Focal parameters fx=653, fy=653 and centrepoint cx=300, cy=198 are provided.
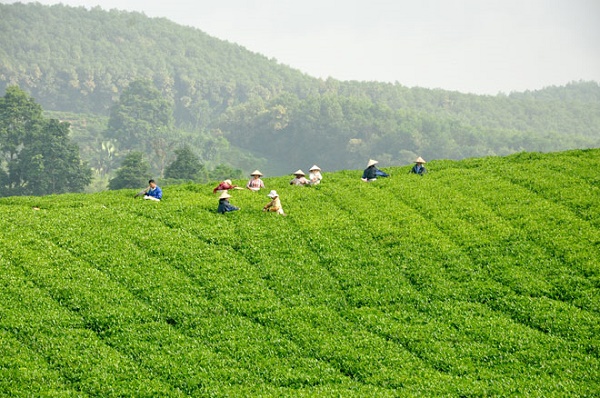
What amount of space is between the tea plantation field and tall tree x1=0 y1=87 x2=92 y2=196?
9299cm

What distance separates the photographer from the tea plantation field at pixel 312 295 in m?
19.9

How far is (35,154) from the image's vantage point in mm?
120562

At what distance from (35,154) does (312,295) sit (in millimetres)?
108669

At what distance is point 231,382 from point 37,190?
110905 mm

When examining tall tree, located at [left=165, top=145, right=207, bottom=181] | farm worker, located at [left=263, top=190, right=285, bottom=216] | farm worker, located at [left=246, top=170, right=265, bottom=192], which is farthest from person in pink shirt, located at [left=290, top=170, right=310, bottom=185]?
tall tree, located at [left=165, top=145, right=207, bottom=181]

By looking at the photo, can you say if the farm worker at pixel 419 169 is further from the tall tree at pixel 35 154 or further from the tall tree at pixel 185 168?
the tall tree at pixel 35 154

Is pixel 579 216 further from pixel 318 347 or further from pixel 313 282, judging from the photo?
pixel 318 347

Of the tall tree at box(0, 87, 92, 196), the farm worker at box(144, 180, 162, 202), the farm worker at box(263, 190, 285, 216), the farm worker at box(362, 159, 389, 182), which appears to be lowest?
the tall tree at box(0, 87, 92, 196)

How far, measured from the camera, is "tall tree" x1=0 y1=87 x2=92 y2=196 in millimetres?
118688

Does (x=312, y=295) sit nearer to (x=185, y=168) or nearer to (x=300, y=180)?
(x=300, y=180)

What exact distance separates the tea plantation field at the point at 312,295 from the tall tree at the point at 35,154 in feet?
305

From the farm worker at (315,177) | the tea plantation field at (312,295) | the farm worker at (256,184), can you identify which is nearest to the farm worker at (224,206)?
the tea plantation field at (312,295)

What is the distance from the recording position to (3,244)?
26250mm

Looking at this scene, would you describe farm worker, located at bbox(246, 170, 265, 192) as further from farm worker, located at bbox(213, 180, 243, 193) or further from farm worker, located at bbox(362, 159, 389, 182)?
farm worker, located at bbox(362, 159, 389, 182)
